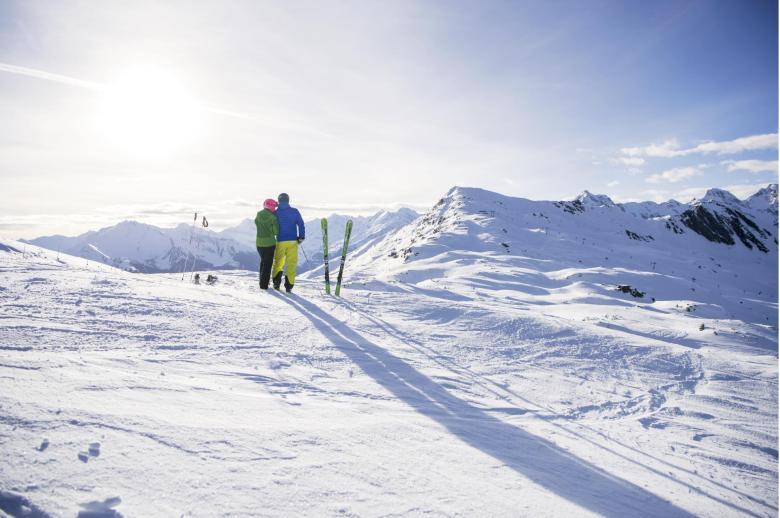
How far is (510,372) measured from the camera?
196 inches

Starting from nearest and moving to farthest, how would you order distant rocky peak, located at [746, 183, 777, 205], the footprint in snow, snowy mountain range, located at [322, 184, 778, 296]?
the footprint in snow
snowy mountain range, located at [322, 184, 778, 296]
distant rocky peak, located at [746, 183, 777, 205]

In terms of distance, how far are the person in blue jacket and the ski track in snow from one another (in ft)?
9.87

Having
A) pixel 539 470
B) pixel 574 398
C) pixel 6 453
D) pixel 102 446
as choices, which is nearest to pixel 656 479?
pixel 539 470

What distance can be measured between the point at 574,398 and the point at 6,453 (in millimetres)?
4775

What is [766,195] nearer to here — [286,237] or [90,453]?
[286,237]

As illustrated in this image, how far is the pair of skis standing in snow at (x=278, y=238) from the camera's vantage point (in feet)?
31.5

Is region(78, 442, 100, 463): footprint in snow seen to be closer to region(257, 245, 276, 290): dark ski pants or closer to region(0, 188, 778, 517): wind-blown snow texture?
region(0, 188, 778, 517): wind-blown snow texture

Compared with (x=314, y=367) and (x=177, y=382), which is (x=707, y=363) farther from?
(x=177, y=382)

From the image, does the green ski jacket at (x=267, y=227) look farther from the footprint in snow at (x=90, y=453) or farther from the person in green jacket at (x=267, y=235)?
the footprint in snow at (x=90, y=453)

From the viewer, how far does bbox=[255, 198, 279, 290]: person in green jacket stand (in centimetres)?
955

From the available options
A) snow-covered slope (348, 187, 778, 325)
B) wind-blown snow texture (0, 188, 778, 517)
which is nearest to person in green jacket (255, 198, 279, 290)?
wind-blown snow texture (0, 188, 778, 517)

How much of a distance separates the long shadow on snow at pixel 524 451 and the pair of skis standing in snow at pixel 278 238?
18.4 feet

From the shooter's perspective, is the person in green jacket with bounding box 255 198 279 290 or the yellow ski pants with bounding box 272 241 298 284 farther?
the yellow ski pants with bounding box 272 241 298 284

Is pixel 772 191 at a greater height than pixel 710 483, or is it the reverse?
pixel 772 191
